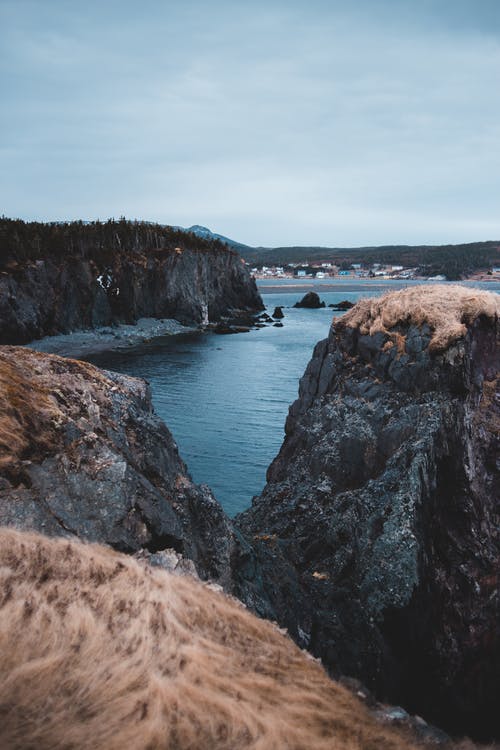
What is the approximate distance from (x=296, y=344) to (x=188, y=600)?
256ft

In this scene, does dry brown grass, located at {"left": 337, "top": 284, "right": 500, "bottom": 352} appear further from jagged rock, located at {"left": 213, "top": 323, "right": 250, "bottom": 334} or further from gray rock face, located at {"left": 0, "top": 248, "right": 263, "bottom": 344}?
jagged rock, located at {"left": 213, "top": 323, "right": 250, "bottom": 334}

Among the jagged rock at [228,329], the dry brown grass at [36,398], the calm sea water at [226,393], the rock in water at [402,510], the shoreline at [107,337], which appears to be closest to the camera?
the dry brown grass at [36,398]

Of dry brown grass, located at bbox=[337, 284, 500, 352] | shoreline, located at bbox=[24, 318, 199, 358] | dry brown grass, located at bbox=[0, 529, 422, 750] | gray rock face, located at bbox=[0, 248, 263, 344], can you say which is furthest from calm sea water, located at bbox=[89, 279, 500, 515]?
dry brown grass, located at bbox=[0, 529, 422, 750]

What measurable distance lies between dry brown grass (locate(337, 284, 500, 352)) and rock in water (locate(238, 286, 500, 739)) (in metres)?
0.04

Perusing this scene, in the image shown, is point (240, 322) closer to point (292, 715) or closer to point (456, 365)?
point (456, 365)

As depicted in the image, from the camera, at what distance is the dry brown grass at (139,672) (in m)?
4.33

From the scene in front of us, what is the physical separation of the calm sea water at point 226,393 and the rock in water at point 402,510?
4129mm

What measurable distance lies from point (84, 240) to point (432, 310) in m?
95.7

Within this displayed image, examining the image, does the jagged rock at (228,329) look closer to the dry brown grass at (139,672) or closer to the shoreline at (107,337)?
the shoreline at (107,337)

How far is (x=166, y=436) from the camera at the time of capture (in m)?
11.3

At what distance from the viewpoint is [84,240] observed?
100750 mm

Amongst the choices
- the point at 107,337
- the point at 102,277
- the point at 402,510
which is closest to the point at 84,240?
the point at 102,277

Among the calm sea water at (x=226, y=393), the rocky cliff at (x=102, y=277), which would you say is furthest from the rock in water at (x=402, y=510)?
the rocky cliff at (x=102, y=277)

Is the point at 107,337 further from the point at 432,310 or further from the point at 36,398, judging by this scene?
the point at 36,398
